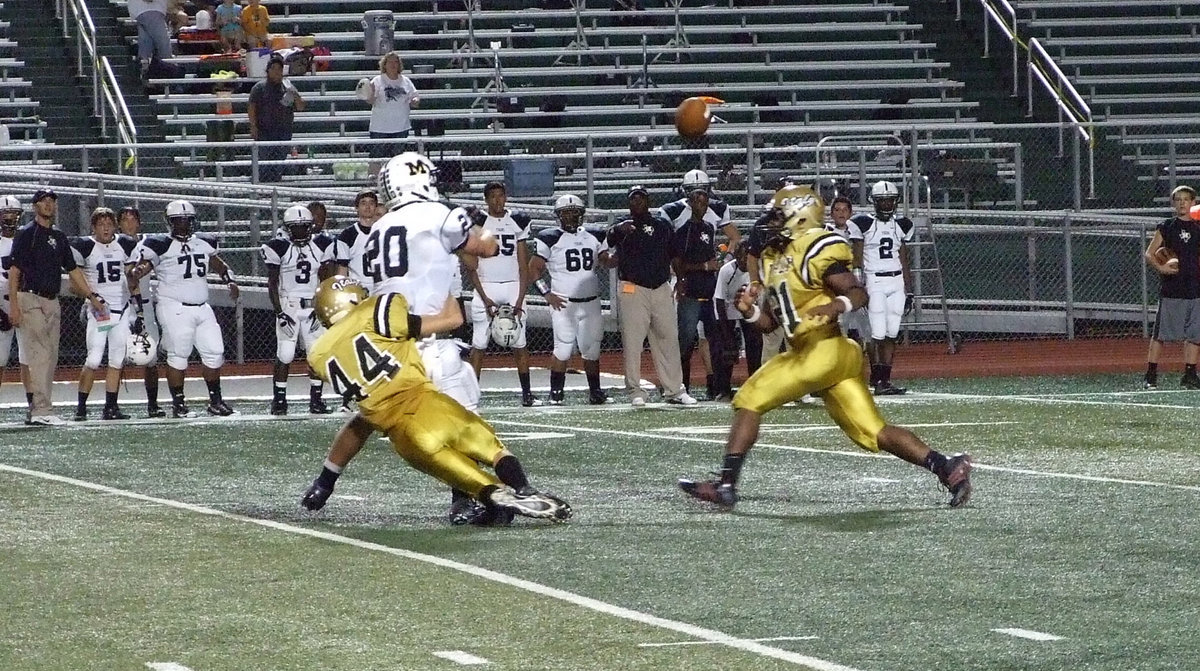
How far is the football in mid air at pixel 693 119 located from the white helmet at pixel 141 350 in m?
6.63

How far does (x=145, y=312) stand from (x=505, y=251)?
9.47 ft

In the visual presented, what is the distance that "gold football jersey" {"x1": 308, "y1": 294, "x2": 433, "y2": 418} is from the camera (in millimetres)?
8305

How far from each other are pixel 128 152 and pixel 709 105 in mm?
6056

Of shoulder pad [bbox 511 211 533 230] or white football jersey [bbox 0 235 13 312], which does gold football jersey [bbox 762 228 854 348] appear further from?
white football jersey [bbox 0 235 13 312]

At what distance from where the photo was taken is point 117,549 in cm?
808

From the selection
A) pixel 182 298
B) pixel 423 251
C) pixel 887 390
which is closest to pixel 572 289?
pixel 887 390

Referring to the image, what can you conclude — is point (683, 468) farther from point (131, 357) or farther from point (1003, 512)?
point (131, 357)

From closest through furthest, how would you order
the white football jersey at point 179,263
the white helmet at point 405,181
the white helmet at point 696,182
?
the white helmet at point 405,181
the white football jersey at point 179,263
the white helmet at point 696,182

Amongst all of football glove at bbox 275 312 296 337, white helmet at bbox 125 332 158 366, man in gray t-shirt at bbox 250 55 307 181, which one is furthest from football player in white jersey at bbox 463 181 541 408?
man in gray t-shirt at bbox 250 55 307 181

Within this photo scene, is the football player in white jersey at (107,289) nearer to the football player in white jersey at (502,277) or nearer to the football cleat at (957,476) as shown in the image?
the football player in white jersey at (502,277)

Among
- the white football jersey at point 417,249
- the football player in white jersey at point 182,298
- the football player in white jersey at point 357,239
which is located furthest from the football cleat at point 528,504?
the football player in white jersey at point 182,298

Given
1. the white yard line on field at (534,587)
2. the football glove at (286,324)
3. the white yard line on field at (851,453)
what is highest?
the football glove at (286,324)

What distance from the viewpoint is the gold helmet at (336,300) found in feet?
28.2

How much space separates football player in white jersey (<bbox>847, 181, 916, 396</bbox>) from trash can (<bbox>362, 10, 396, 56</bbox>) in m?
8.23
